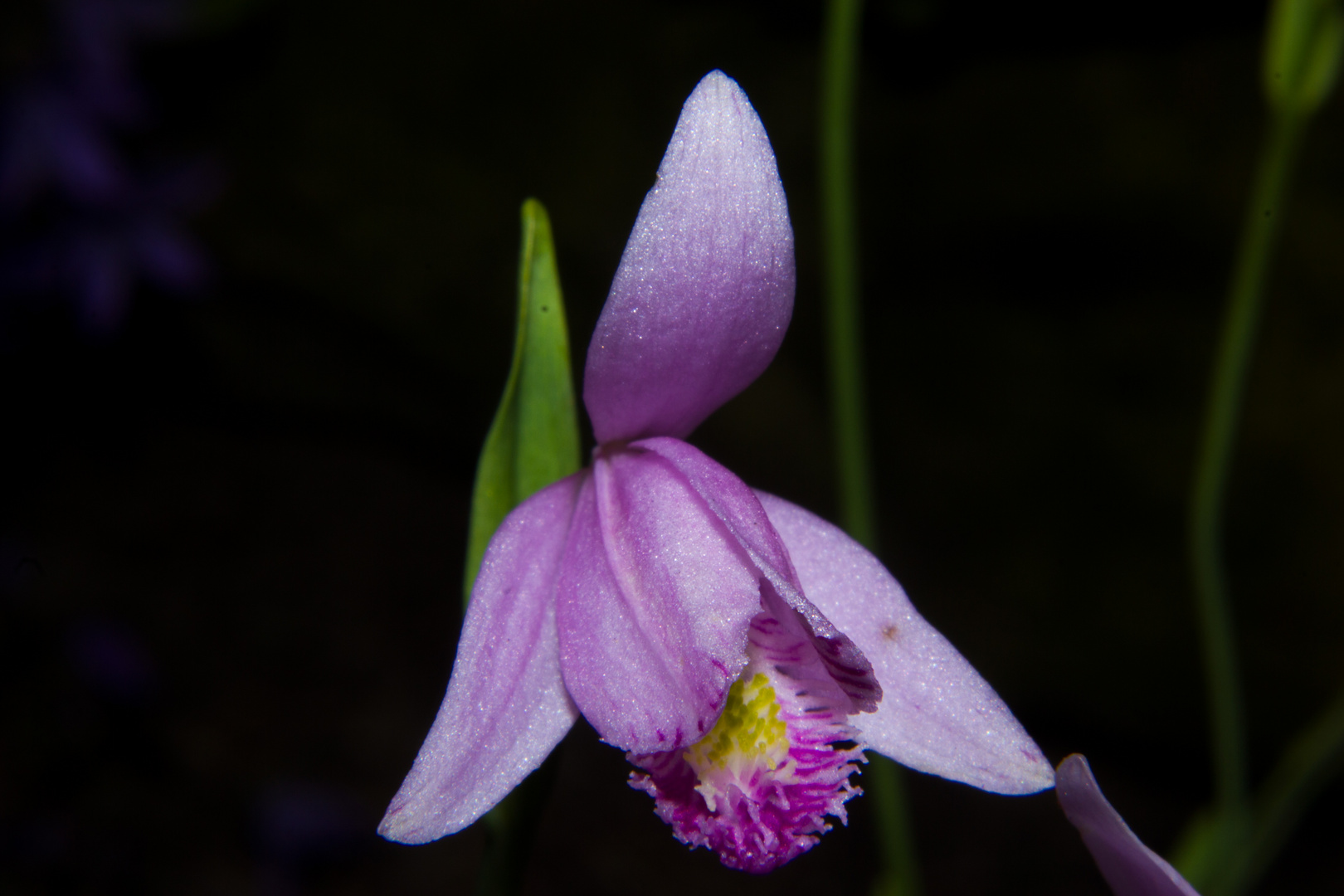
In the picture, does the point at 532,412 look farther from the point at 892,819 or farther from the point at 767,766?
the point at 892,819

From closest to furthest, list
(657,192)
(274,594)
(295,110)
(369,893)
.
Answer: (657,192), (369,893), (295,110), (274,594)

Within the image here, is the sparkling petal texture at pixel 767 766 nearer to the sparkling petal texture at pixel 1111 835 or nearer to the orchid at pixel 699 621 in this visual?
the orchid at pixel 699 621

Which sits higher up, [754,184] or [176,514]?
[754,184]

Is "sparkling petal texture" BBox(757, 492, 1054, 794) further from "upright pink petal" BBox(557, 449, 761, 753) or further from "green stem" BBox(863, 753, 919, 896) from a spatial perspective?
"green stem" BBox(863, 753, 919, 896)

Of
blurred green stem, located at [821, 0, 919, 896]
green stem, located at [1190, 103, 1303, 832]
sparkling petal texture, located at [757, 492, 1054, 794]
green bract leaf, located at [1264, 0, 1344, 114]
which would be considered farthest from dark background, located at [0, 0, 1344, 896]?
sparkling petal texture, located at [757, 492, 1054, 794]

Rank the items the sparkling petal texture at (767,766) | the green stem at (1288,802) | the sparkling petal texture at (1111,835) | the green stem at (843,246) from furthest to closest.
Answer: the green stem at (1288,802) → the green stem at (843,246) → the sparkling petal texture at (767,766) → the sparkling petal texture at (1111,835)

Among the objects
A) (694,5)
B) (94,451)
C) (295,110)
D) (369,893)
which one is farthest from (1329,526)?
(94,451)

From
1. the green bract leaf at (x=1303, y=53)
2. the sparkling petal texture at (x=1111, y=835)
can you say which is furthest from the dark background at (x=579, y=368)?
Answer: the sparkling petal texture at (x=1111, y=835)

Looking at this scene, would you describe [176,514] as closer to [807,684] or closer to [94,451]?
[94,451]

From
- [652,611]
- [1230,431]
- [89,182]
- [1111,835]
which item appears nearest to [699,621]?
[652,611]
